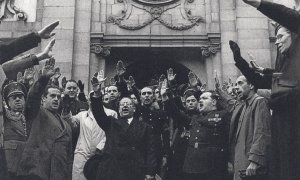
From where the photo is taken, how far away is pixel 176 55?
1620 centimetres

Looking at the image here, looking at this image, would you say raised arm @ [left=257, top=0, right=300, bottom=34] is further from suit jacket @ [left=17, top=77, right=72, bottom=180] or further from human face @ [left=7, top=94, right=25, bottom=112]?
human face @ [left=7, top=94, right=25, bottom=112]

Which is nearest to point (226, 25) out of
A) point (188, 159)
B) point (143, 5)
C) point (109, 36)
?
point (143, 5)

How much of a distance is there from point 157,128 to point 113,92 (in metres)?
1.17

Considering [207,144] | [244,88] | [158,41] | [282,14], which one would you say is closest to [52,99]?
[207,144]

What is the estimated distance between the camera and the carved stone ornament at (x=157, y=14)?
15.6 meters

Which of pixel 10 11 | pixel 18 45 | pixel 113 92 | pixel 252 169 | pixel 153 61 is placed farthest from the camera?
pixel 153 61

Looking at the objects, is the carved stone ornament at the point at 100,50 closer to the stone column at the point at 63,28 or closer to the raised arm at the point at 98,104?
the stone column at the point at 63,28

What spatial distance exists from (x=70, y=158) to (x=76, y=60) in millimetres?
8188

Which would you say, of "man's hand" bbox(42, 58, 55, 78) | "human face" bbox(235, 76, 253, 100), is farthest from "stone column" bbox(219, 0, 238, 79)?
"man's hand" bbox(42, 58, 55, 78)

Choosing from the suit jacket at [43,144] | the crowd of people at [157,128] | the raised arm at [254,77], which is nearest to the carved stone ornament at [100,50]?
the crowd of people at [157,128]

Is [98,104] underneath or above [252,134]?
above

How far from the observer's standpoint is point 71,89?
9750 millimetres

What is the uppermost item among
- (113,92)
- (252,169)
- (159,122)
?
(113,92)

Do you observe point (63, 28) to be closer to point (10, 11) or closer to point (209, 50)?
point (10, 11)
